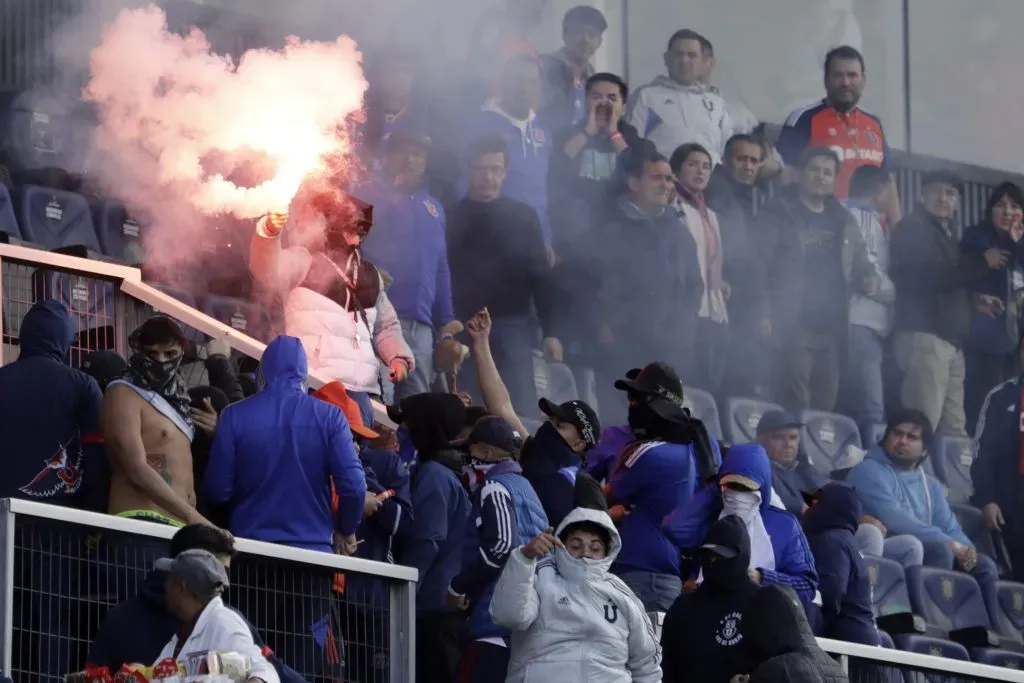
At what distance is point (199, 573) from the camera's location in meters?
6.41

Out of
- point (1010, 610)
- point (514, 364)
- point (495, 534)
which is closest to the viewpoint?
point (495, 534)

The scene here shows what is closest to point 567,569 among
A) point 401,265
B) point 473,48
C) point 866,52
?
point 401,265

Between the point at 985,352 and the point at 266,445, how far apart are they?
8129mm

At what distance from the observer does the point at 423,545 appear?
8.41 m

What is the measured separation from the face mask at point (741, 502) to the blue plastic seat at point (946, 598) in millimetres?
3879

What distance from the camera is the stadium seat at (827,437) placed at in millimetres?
14039

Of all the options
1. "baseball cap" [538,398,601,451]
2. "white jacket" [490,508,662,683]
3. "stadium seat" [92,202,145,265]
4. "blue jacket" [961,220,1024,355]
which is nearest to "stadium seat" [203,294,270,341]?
"stadium seat" [92,202,145,265]

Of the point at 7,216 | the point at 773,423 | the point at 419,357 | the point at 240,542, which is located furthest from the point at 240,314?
the point at 240,542

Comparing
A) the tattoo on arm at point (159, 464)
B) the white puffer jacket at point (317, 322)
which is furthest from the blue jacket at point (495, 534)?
the white puffer jacket at point (317, 322)

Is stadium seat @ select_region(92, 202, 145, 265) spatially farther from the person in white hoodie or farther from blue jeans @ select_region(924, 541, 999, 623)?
blue jeans @ select_region(924, 541, 999, 623)

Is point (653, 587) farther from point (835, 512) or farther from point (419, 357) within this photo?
point (419, 357)

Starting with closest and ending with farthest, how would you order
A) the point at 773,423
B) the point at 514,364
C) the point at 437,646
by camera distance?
the point at 437,646 → the point at 773,423 → the point at 514,364

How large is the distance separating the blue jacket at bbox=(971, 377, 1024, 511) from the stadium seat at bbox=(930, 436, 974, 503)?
0.05m

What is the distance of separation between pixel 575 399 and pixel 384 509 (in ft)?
11.2
